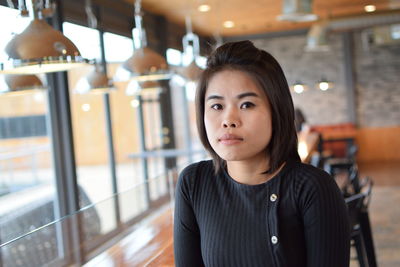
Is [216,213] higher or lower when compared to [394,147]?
higher

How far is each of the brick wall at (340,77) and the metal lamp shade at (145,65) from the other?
8399 mm

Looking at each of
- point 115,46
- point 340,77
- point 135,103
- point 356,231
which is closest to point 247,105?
point 356,231

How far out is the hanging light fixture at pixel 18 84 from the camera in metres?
2.92

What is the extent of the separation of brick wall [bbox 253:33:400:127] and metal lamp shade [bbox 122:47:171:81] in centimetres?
840

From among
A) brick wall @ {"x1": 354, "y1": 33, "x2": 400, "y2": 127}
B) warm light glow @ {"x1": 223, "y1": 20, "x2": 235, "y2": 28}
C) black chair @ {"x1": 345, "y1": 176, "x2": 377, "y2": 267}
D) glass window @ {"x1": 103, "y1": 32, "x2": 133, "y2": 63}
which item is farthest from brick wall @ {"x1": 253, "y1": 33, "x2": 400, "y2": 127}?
black chair @ {"x1": 345, "y1": 176, "x2": 377, "y2": 267}

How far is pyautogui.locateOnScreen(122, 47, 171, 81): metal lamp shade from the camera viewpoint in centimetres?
372

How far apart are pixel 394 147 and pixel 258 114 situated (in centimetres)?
1165

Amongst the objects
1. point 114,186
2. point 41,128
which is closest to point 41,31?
point 41,128

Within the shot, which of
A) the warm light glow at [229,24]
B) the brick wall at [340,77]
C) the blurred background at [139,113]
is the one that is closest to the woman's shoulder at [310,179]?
the blurred background at [139,113]

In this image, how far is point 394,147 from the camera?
11844mm

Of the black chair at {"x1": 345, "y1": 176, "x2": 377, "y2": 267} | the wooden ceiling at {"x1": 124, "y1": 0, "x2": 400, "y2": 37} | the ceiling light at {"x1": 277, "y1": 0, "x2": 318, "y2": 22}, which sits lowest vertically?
the black chair at {"x1": 345, "y1": 176, "x2": 377, "y2": 267}

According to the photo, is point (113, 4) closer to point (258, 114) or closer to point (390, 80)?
point (258, 114)

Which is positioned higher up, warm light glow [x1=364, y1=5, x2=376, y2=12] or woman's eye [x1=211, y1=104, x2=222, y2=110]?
warm light glow [x1=364, y1=5, x2=376, y2=12]

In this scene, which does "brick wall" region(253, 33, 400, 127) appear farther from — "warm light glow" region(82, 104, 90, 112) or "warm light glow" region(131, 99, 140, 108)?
"warm light glow" region(82, 104, 90, 112)
